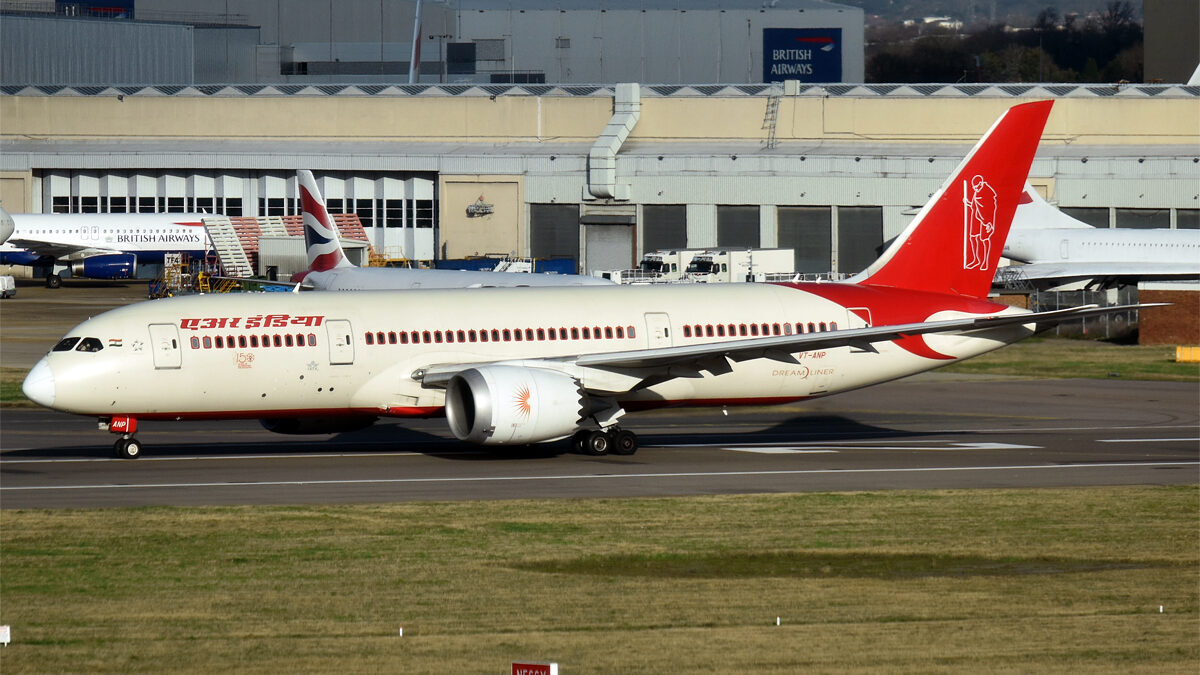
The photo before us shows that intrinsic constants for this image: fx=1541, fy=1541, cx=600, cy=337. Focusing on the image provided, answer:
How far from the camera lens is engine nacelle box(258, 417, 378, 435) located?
105 feet

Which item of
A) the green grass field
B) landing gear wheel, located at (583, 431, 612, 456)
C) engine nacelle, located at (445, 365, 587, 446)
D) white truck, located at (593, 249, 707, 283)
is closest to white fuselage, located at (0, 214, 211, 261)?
white truck, located at (593, 249, 707, 283)

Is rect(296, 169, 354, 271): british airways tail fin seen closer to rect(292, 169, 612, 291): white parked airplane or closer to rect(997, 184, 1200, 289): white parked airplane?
rect(292, 169, 612, 291): white parked airplane

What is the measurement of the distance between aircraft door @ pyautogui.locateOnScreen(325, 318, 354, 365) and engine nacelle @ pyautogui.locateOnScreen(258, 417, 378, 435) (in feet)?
4.67

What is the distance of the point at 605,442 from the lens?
32.7 metres

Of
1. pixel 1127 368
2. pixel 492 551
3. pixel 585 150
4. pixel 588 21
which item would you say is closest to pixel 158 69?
pixel 588 21

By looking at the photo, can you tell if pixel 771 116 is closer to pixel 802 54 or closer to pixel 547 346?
pixel 802 54

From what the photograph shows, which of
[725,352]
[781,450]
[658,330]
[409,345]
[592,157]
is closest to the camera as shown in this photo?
[725,352]

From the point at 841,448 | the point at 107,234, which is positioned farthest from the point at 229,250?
the point at 841,448

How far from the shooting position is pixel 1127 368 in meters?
55.0

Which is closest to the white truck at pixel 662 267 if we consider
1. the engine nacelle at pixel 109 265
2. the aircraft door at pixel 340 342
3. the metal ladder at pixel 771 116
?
the metal ladder at pixel 771 116

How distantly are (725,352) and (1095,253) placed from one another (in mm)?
56886

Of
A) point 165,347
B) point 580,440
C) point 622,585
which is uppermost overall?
point 165,347

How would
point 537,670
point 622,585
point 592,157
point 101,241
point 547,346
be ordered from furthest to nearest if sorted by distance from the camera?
point 101,241
point 592,157
point 547,346
point 622,585
point 537,670

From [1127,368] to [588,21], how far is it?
92.6 meters
